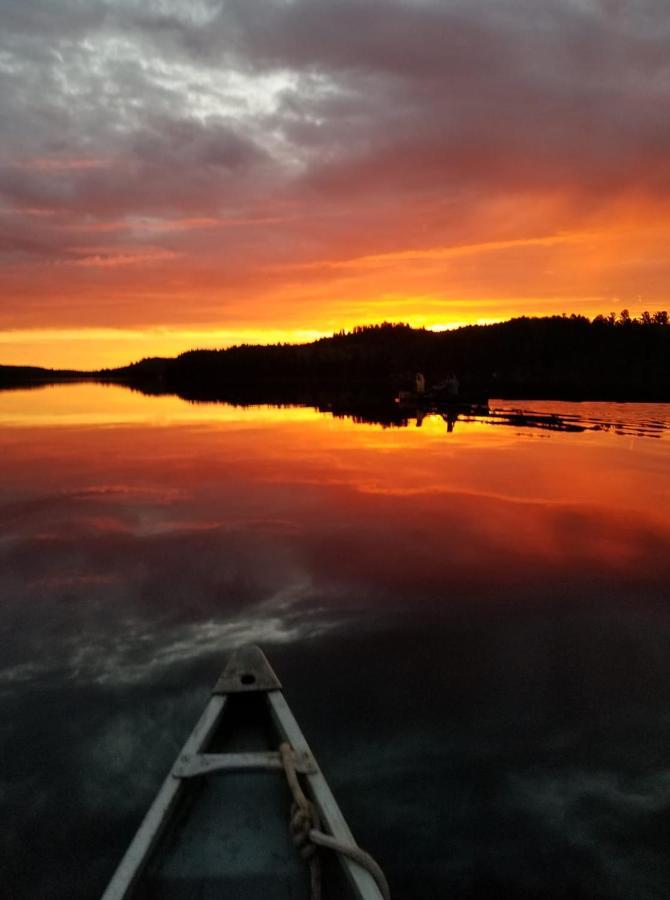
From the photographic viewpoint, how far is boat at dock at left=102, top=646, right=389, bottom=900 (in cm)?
453

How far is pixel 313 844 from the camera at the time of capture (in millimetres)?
4773

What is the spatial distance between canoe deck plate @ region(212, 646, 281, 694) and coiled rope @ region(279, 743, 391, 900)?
177 cm

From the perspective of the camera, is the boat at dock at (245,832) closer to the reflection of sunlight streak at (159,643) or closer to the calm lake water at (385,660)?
the calm lake water at (385,660)

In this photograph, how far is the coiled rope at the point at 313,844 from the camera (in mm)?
4301

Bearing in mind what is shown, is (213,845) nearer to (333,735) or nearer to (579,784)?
(333,735)

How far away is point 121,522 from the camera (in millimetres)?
16984

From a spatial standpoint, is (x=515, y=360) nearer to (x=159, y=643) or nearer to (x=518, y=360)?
(x=518, y=360)

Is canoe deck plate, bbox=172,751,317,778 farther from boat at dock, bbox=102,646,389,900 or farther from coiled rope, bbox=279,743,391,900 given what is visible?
coiled rope, bbox=279,743,391,900

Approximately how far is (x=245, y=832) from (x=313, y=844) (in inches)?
34.4

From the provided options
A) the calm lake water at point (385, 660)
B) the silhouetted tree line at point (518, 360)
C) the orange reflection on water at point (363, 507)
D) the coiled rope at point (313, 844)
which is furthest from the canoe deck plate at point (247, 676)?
the silhouetted tree line at point (518, 360)

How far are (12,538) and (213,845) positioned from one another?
1265 centimetres

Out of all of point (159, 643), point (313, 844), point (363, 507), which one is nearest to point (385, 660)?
point (159, 643)

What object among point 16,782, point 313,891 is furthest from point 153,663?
point 313,891

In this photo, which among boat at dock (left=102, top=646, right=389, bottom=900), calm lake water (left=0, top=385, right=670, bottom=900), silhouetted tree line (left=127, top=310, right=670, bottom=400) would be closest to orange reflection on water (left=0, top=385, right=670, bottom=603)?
calm lake water (left=0, top=385, right=670, bottom=900)
